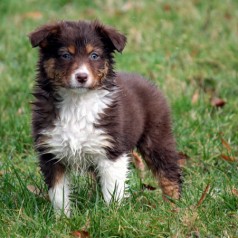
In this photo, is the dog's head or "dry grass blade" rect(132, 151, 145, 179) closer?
the dog's head

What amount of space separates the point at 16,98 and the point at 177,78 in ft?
7.12

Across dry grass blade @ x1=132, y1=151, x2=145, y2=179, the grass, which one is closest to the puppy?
the grass

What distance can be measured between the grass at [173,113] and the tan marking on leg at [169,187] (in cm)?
15

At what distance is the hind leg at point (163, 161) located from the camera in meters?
7.68

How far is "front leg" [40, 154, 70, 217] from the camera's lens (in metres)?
6.72

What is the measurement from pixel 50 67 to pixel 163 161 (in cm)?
160

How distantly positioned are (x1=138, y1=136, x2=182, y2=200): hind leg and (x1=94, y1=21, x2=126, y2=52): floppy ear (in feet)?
3.87

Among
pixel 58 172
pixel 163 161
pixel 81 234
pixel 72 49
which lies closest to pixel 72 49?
pixel 72 49

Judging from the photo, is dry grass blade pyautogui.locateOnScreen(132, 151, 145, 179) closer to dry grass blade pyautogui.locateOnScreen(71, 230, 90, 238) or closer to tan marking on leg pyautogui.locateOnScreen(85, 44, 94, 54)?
tan marking on leg pyautogui.locateOnScreen(85, 44, 94, 54)

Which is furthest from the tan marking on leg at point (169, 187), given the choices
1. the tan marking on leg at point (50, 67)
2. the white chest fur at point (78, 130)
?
the tan marking on leg at point (50, 67)

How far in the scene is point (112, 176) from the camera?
22.1ft

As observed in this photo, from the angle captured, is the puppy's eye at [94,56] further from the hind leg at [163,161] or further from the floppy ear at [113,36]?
the hind leg at [163,161]

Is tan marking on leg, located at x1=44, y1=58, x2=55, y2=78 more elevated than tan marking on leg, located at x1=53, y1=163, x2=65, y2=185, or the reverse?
tan marking on leg, located at x1=44, y1=58, x2=55, y2=78

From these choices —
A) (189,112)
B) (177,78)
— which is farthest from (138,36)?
(189,112)
